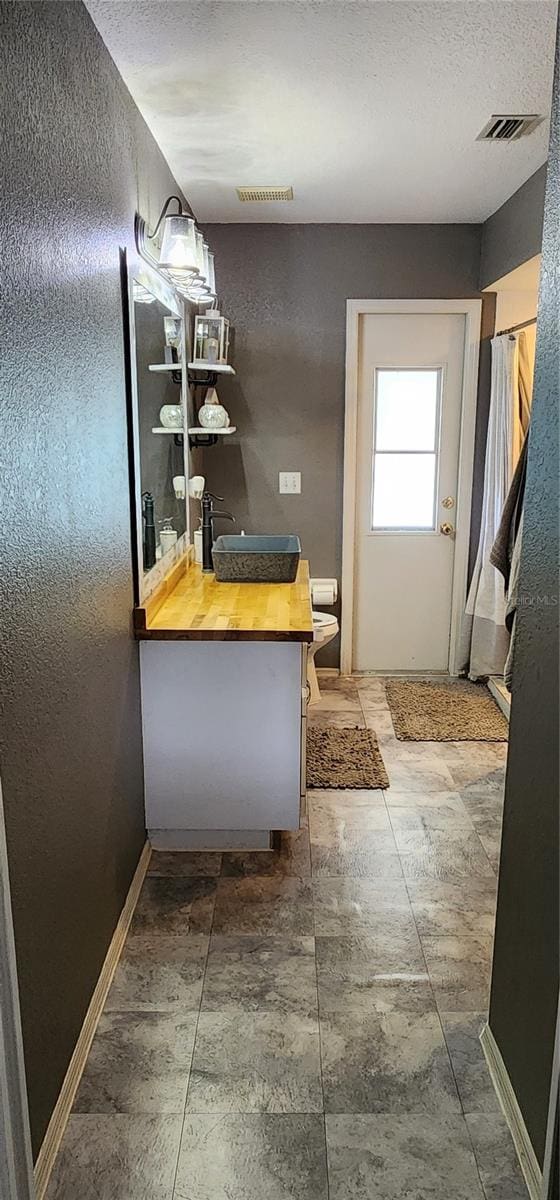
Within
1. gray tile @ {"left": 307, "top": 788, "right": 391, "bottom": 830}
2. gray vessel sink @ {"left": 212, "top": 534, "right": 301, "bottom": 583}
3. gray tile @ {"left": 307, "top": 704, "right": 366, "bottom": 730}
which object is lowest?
gray tile @ {"left": 307, "top": 788, "right": 391, "bottom": 830}

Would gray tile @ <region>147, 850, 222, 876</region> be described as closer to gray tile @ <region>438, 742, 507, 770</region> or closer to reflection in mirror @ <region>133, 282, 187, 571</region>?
reflection in mirror @ <region>133, 282, 187, 571</region>

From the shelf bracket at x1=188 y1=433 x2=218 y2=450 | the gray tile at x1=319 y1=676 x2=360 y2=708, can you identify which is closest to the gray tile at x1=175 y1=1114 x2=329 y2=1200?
the gray tile at x1=319 y1=676 x2=360 y2=708

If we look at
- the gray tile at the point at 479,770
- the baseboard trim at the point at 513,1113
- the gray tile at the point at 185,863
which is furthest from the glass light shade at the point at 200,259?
the baseboard trim at the point at 513,1113

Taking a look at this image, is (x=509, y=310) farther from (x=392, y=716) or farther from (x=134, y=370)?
(x=134, y=370)

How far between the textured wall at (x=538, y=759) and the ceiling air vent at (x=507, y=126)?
132cm

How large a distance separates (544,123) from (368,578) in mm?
2461

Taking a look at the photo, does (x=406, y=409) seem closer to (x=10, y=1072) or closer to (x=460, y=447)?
(x=460, y=447)

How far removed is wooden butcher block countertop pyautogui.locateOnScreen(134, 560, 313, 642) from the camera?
8.73ft

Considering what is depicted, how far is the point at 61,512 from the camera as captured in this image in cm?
173

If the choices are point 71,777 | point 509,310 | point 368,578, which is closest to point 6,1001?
point 71,777

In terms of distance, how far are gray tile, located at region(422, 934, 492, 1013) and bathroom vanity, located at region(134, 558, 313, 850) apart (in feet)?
2.15

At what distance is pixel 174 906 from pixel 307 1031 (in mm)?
666

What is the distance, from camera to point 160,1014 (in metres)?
2.12

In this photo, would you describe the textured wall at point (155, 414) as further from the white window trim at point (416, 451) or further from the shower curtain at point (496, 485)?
the shower curtain at point (496, 485)
